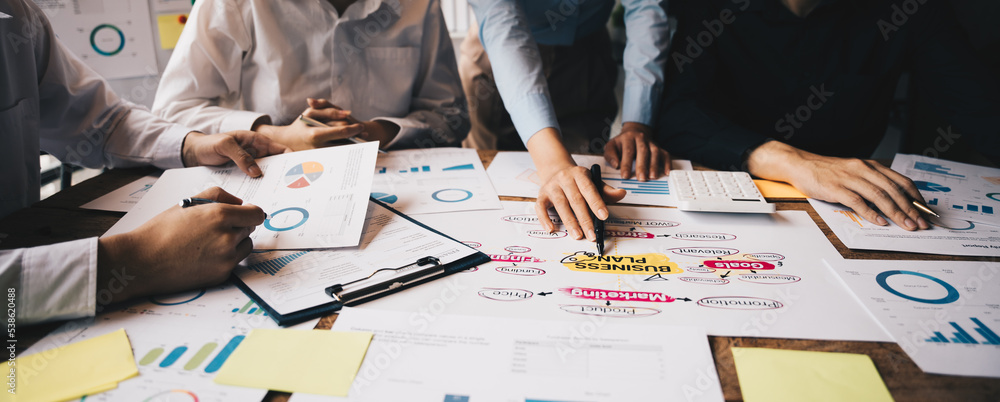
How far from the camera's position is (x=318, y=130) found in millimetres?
1063

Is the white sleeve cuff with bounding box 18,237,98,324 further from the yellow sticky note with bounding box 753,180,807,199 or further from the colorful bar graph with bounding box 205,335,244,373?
the yellow sticky note with bounding box 753,180,807,199

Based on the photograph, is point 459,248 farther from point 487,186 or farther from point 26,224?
point 26,224

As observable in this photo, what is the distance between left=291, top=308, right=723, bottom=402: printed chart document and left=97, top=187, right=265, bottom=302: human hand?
0.18m

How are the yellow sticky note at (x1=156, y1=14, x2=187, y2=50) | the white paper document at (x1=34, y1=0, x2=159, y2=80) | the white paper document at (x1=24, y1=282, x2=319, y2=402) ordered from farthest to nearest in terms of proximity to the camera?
the yellow sticky note at (x1=156, y1=14, x2=187, y2=50) < the white paper document at (x1=34, y1=0, x2=159, y2=80) < the white paper document at (x1=24, y1=282, x2=319, y2=402)

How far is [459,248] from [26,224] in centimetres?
64

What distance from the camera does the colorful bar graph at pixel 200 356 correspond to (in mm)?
486

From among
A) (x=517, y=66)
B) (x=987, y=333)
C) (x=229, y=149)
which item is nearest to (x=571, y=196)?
(x=517, y=66)

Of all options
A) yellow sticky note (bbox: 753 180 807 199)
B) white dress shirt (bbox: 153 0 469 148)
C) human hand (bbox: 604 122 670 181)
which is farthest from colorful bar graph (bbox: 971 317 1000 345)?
white dress shirt (bbox: 153 0 469 148)

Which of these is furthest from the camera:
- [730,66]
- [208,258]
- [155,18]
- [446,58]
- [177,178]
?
[155,18]

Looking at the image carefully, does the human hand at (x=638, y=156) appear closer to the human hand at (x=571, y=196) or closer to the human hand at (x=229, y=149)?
the human hand at (x=571, y=196)

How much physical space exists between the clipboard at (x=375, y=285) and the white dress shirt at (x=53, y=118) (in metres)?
0.57

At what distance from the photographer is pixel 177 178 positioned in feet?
2.93

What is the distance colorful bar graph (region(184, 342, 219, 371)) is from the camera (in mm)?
486

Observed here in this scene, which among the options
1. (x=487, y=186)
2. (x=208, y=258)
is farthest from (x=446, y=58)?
(x=208, y=258)
